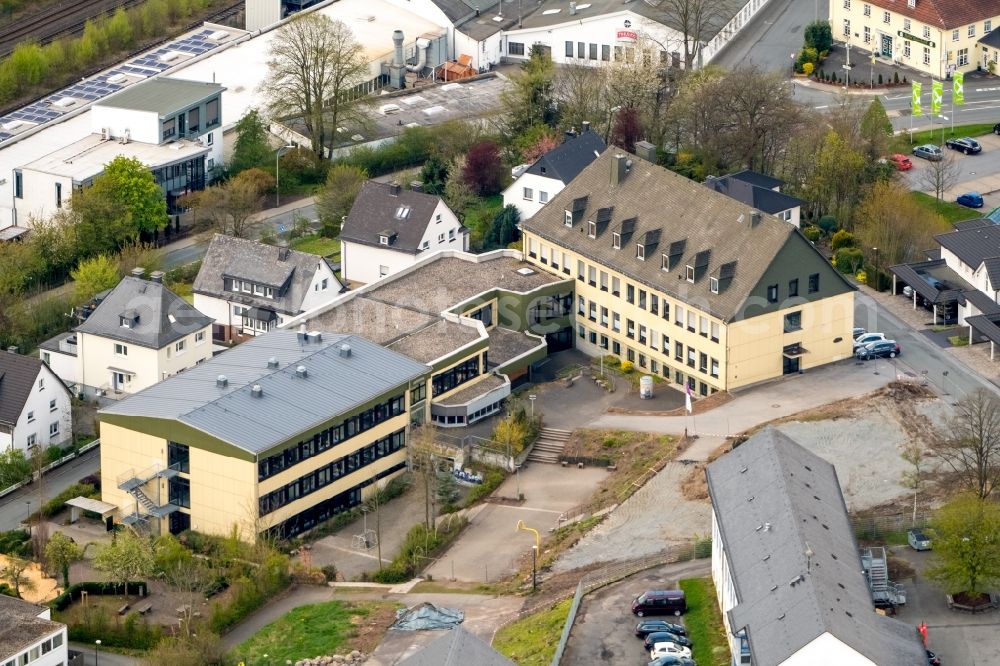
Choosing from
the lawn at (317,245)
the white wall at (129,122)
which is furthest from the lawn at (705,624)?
the white wall at (129,122)

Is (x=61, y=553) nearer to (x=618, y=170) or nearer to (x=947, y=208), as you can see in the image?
(x=618, y=170)

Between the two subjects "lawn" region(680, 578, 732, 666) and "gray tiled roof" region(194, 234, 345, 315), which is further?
"gray tiled roof" region(194, 234, 345, 315)

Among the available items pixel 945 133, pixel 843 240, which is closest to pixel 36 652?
pixel 843 240

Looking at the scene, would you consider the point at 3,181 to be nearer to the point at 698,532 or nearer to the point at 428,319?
the point at 428,319

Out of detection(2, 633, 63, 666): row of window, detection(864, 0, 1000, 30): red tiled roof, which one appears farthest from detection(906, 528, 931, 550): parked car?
detection(864, 0, 1000, 30): red tiled roof

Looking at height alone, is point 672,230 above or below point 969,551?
above

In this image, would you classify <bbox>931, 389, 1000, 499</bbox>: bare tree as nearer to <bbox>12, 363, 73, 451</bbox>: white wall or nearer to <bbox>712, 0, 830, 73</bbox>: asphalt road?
<bbox>12, 363, 73, 451</bbox>: white wall
